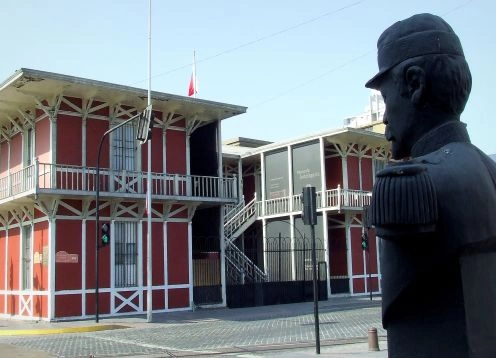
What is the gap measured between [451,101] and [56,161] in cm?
2322

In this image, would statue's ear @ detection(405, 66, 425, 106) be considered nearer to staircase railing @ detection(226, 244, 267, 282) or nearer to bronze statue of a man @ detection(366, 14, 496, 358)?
bronze statue of a man @ detection(366, 14, 496, 358)

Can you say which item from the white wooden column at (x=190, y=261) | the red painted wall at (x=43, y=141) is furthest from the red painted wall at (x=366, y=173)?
the red painted wall at (x=43, y=141)

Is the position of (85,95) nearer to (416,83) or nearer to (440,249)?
(416,83)

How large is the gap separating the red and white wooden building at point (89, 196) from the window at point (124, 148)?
42 mm

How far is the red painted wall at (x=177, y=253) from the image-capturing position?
26.4 m

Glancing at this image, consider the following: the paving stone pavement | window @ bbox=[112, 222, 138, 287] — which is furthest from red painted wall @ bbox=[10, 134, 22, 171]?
the paving stone pavement

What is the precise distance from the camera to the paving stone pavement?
14.5 meters

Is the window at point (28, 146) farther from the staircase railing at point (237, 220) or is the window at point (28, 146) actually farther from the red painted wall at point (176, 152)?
the staircase railing at point (237, 220)

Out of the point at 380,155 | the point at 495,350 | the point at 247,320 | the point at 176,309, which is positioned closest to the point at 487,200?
the point at 495,350

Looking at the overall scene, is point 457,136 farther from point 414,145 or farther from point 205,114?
point 205,114

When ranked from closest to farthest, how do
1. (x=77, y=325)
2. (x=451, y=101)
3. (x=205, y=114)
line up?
1. (x=451, y=101)
2. (x=77, y=325)
3. (x=205, y=114)

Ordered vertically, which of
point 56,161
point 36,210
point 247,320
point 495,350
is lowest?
point 247,320

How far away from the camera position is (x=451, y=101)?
215 centimetres

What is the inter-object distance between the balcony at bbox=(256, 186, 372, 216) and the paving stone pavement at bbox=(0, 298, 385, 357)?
8.50 m
